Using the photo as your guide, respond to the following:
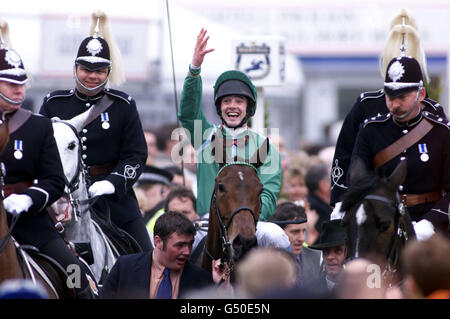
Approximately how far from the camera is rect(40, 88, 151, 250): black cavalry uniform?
30.7 feet

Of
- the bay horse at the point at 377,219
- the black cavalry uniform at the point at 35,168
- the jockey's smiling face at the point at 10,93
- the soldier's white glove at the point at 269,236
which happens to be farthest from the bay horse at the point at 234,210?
the jockey's smiling face at the point at 10,93

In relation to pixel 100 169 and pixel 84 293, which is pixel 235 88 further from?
pixel 84 293

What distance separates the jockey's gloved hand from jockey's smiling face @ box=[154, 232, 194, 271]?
1129mm

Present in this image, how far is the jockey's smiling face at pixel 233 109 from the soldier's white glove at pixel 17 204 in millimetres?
1787

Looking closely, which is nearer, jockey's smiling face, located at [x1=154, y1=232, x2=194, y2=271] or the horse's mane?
the horse's mane

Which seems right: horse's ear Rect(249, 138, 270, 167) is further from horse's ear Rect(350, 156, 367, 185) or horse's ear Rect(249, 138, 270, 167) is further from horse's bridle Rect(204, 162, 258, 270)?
horse's ear Rect(350, 156, 367, 185)

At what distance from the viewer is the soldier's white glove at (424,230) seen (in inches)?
290

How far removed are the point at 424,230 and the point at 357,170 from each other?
0.63m

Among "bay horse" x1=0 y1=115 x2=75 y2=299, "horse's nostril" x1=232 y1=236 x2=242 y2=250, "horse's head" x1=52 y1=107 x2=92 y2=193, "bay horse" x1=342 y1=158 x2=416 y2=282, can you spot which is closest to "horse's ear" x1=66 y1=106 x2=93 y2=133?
"horse's head" x1=52 y1=107 x2=92 y2=193

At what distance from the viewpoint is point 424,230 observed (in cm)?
738

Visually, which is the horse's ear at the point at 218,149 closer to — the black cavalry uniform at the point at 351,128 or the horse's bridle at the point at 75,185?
the black cavalry uniform at the point at 351,128

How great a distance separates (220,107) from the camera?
856 cm

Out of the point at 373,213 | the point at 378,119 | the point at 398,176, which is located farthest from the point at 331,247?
the point at 373,213

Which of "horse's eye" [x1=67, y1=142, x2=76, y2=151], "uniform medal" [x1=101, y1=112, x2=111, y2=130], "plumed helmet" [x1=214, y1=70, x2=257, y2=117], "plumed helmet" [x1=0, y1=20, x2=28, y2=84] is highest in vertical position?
"plumed helmet" [x1=0, y1=20, x2=28, y2=84]
